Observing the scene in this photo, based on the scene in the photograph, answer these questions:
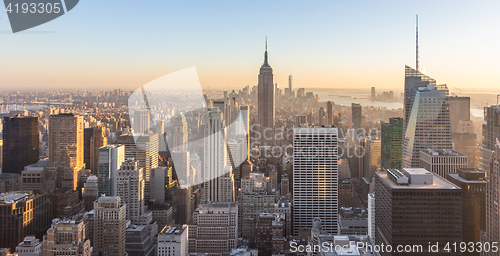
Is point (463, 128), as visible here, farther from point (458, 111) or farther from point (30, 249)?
point (30, 249)

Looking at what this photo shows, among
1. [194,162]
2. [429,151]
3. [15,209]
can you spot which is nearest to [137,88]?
[15,209]

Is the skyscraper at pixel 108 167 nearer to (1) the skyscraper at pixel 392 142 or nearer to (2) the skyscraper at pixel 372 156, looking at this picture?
(1) the skyscraper at pixel 392 142

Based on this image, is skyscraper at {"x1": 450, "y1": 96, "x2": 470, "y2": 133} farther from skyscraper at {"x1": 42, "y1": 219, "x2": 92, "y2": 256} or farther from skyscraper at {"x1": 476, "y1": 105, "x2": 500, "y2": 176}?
skyscraper at {"x1": 42, "y1": 219, "x2": 92, "y2": 256}

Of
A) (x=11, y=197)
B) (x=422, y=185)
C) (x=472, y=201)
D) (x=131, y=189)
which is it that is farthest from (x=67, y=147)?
(x=472, y=201)

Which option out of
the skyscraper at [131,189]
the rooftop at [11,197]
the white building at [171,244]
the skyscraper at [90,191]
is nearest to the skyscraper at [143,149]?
the skyscraper at [90,191]

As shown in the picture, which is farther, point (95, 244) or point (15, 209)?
point (15, 209)

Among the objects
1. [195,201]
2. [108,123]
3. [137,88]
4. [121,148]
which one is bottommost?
[195,201]

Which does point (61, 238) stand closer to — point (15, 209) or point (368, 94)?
point (15, 209)
